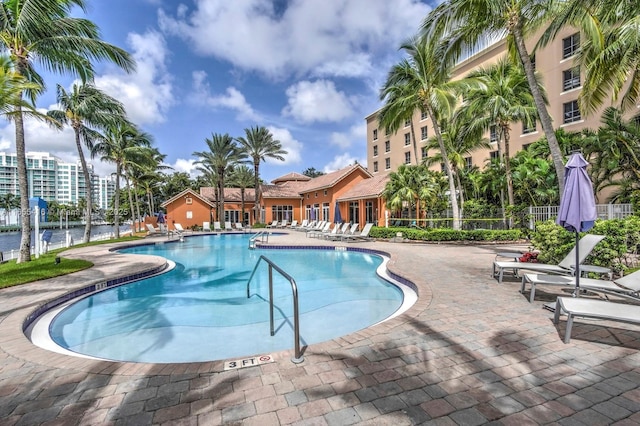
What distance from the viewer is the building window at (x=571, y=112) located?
75.3 ft

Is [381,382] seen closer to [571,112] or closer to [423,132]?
[571,112]

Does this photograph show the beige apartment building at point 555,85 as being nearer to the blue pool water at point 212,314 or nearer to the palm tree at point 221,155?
the blue pool water at point 212,314

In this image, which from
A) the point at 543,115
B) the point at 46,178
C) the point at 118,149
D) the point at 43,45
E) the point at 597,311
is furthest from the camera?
the point at 46,178

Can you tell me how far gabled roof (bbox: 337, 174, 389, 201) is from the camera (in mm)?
23042

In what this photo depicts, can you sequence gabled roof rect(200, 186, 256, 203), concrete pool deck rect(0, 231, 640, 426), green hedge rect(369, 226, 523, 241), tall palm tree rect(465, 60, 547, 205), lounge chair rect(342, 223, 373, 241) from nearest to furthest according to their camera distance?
1. concrete pool deck rect(0, 231, 640, 426)
2. green hedge rect(369, 226, 523, 241)
3. tall palm tree rect(465, 60, 547, 205)
4. lounge chair rect(342, 223, 373, 241)
5. gabled roof rect(200, 186, 256, 203)

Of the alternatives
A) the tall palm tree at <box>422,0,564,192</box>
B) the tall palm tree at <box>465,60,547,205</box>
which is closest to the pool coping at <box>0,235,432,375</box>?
the tall palm tree at <box>422,0,564,192</box>

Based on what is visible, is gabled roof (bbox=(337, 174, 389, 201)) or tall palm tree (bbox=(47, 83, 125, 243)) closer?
tall palm tree (bbox=(47, 83, 125, 243))

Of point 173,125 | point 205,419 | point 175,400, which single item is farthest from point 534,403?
point 173,125

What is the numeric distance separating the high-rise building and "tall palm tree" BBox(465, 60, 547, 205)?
10534 centimetres

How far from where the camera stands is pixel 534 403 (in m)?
2.78

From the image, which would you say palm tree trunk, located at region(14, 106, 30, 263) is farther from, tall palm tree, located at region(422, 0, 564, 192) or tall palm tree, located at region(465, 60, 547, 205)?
tall palm tree, located at region(465, 60, 547, 205)

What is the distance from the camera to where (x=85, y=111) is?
729 inches

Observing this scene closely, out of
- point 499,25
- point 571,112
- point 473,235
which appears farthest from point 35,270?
point 571,112

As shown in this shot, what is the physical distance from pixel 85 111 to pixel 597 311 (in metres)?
24.3
